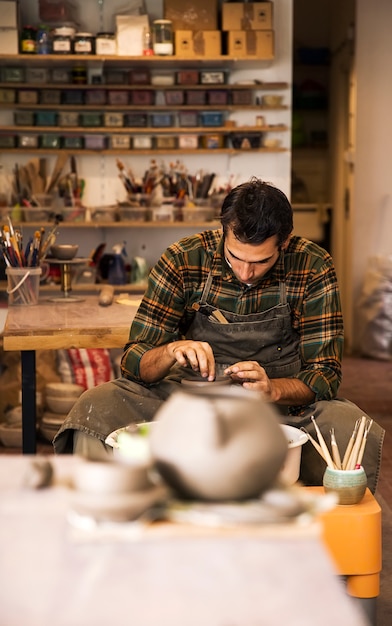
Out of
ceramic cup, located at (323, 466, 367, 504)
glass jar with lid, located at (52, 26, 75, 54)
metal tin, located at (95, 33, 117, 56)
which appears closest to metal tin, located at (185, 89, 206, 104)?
metal tin, located at (95, 33, 117, 56)

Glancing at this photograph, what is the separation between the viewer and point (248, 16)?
5840 millimetres

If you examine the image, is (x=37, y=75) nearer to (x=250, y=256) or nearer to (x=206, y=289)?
(x=206, y=289)

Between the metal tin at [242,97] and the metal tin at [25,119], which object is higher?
the metal tin at [242,97]

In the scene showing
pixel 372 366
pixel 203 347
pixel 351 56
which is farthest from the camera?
pixel 351 56

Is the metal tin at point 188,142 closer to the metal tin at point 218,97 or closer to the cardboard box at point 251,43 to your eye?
the metal tin at point 218,97

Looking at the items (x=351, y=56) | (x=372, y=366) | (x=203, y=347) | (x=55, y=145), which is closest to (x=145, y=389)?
(x=203, y=347)

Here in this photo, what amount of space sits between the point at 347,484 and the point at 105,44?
13.2 ft

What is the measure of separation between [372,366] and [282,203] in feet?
14.8

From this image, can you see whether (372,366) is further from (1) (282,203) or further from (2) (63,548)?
(2) (63,548)

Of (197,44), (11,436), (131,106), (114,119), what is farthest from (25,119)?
(11,436)

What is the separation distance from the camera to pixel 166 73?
6105 mm

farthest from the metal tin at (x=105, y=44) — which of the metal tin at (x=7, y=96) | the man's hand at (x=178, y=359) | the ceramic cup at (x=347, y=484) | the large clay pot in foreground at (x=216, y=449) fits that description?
the large clay pot in foreground at (x=216, y=449)

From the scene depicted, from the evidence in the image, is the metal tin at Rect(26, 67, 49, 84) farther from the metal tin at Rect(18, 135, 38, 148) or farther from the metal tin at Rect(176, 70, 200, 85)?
the metal tin at Rect(176, 70, 200, 85)

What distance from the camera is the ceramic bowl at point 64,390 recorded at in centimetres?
501
